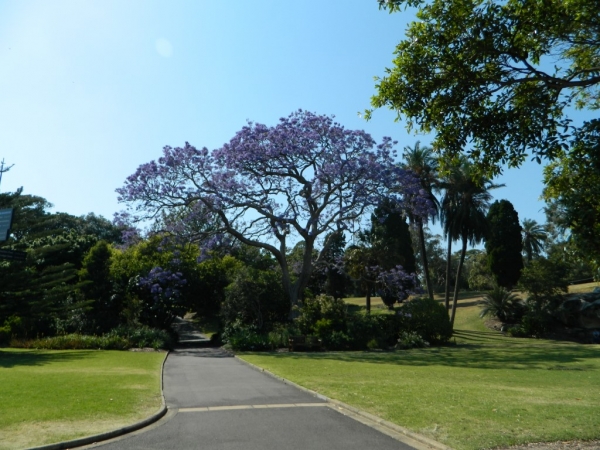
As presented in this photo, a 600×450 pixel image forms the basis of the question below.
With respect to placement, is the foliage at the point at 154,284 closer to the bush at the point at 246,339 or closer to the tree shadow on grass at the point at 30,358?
the bush at the point at 246,339

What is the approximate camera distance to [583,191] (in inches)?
313

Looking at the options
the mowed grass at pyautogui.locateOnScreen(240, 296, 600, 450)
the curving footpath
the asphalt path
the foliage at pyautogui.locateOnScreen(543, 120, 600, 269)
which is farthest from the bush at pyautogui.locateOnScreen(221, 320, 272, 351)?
the foliage at pyautogui.locateOnScreen(543, 120, 600, 269)

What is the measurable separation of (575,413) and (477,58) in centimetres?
593

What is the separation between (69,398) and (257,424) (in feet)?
13.4

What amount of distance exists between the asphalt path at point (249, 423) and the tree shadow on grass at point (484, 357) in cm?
912

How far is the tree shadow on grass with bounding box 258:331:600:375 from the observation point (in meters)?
19.5

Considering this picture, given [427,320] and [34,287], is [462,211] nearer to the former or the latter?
[427,320]

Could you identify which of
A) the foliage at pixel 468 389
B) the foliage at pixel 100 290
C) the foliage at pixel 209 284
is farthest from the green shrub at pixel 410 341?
the foliage at pixel 100 290

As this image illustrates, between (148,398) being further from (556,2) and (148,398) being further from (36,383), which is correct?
(556,2)

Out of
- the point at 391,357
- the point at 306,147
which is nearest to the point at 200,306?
the point at 306,147

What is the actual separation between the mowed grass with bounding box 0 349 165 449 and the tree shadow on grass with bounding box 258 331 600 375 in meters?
8.47

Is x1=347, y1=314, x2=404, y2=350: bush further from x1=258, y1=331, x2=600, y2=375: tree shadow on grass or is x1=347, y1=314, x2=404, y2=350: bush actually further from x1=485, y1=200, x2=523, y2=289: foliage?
x1=485, y1=200, x2=523, y2=289: foliage

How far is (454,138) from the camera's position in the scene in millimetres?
8984

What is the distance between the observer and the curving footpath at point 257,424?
24.2ft
